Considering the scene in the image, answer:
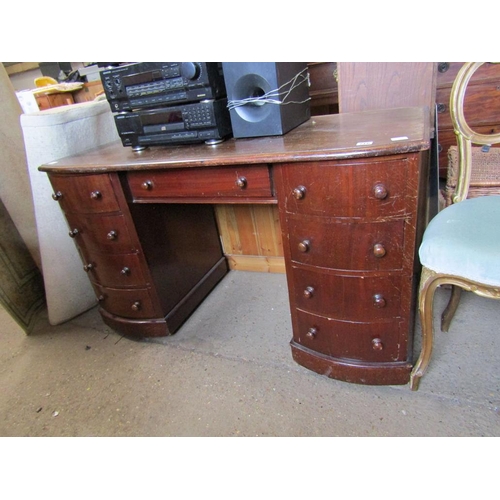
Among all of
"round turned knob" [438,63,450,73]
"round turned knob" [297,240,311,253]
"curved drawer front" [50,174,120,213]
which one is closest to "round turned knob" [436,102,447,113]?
"round turned knob" [438,63,450,73]

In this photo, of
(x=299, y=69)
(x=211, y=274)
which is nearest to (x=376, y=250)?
(x=299, y=69)

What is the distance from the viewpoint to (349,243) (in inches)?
38.3

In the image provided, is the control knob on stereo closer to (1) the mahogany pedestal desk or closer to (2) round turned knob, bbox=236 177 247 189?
(1) the mahogany pedestal desk

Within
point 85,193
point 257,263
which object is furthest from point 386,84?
point 85,193

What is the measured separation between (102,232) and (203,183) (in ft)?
1.80

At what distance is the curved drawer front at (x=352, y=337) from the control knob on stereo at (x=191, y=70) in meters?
0.85

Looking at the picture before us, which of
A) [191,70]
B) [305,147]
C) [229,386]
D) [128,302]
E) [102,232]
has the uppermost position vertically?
[191,70]

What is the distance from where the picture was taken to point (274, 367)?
1334 millimetres

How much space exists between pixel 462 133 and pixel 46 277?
73.9 inches

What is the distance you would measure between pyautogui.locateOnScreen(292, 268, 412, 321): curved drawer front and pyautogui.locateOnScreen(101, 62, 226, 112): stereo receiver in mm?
657

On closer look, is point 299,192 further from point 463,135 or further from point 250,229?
point 250,229

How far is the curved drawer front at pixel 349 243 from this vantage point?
0.93 m

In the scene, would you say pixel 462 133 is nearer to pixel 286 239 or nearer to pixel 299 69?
pixel 299 69

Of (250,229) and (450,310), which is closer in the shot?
(450,310)
